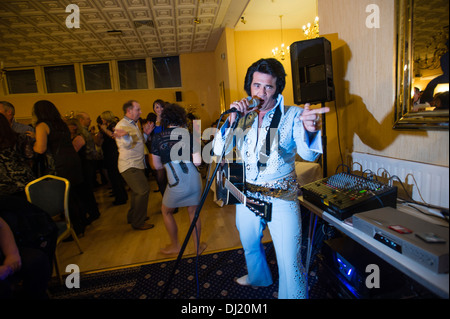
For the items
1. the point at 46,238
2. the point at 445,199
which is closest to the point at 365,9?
the point at 445,199

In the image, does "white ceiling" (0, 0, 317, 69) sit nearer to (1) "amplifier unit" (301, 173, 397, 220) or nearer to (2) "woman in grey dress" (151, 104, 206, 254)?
(2) "woman in grey dress" (151, 104, 206, 254)

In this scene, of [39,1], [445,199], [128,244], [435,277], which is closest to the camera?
[435,277]

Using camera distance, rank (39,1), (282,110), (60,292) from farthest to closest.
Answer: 1. (39,1)
2. (60,292)
3. (282,110)

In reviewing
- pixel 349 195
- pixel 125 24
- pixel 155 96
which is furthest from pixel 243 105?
pixel 155 96

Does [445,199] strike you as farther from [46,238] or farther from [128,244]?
[128,244]

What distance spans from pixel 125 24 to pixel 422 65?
503 centimetres

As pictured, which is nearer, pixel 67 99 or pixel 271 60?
pixel 271 60

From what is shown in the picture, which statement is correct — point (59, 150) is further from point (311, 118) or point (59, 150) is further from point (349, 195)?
point (349, 195)

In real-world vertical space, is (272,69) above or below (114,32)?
below

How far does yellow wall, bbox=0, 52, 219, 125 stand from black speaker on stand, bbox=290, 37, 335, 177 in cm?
536

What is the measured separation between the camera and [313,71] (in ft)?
5.97

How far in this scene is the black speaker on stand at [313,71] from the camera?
1.73m

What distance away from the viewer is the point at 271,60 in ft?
4.45

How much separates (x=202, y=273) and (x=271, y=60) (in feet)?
5.80
